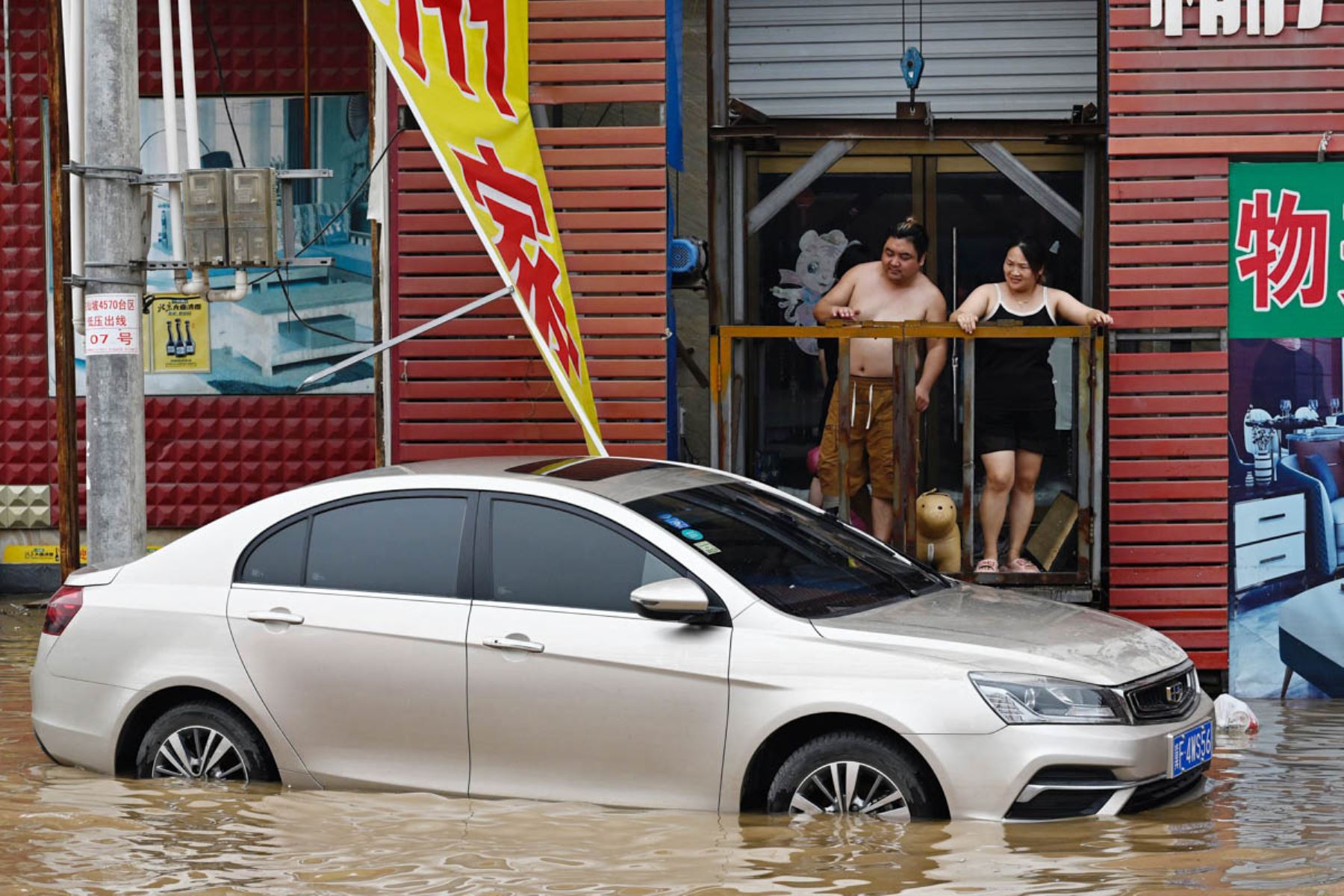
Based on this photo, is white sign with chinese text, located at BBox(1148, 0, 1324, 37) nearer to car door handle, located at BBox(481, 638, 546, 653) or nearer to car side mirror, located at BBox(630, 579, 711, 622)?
car side mirror, located at BBox(630, 579, 711, 622)

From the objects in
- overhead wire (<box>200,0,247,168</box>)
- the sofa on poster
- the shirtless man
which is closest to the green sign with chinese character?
the sofa on poster

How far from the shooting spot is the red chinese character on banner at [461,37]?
8445 mm

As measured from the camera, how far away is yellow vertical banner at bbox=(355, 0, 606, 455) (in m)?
8.37

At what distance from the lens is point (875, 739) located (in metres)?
6.15

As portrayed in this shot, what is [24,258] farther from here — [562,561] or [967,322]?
[562,561]

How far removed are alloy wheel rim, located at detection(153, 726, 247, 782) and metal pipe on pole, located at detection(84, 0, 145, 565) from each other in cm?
139

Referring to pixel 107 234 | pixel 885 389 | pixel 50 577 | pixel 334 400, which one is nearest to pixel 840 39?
pixel 885 389

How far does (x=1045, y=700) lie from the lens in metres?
6.02

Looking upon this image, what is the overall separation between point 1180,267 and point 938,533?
1993 millimetres

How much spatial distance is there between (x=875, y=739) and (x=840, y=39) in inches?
282

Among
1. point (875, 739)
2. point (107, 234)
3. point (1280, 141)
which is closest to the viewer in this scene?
point (875, 739)

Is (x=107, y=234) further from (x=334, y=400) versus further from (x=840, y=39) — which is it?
(x=840, y=39)

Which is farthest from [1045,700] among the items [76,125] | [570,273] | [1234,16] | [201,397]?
[201,397]

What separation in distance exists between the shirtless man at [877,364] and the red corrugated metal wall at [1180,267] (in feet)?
3.49
